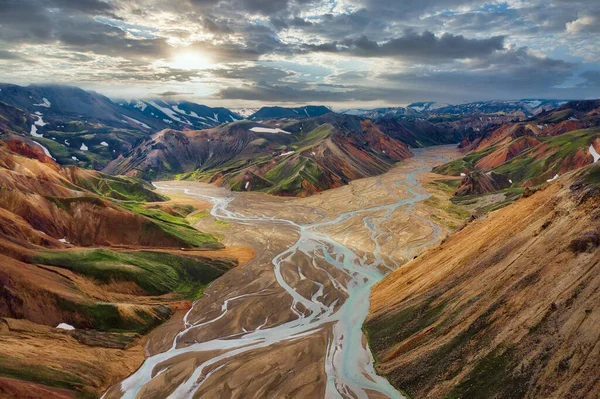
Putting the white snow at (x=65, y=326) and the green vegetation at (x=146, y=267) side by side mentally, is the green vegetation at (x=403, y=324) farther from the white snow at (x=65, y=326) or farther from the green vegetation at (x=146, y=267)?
the white snow at (x=65, y=326)

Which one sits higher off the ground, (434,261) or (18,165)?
(18,165)

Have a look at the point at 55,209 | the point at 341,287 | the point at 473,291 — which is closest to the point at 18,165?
the point at 55,209

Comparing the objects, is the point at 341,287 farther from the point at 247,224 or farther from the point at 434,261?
the point at 247,224

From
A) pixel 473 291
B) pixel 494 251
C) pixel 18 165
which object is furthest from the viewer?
pixel 18 165

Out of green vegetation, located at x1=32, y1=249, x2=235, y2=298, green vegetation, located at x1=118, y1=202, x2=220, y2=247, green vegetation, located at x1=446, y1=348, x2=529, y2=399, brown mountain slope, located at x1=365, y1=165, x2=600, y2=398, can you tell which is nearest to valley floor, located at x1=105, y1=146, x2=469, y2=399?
green vegetation, located at x1=32, y1=249, x2=235, y2=298

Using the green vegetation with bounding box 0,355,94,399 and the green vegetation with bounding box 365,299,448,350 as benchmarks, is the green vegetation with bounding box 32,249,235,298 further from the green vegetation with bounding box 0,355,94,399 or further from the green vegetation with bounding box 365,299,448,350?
the green vegetation with bounding box 365,299,448,350

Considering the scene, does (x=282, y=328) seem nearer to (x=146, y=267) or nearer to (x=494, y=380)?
(x=494, y=380)
